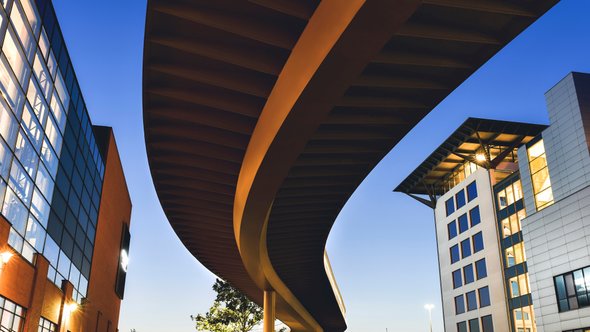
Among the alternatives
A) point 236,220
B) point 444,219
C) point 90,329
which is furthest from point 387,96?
point 444,219

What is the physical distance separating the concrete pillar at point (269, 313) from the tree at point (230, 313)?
23380 mm

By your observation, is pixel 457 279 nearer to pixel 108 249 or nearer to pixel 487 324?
pixel 487 324

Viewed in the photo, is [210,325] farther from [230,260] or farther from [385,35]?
[385,35]

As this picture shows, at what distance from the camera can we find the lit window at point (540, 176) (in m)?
40.0

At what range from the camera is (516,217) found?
50.8 metres

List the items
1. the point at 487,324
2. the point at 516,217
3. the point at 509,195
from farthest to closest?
the point at 487,324
the point at 509,195
the point at 516,217

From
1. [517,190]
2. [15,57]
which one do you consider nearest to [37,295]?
[15,57]

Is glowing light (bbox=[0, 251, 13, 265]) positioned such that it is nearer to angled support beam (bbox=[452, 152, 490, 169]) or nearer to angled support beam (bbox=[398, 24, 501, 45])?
angled support beam (bbox=[398, 24, 501, 45])

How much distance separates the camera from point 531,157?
41906 millimetres

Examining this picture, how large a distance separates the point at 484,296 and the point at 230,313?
25.6 metres

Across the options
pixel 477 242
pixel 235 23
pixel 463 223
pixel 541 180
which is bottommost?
pixel 235 23

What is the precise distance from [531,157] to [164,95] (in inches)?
1458

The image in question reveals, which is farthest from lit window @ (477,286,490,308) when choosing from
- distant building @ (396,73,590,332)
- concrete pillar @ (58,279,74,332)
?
concrete pillar @ (58,279,74,332)

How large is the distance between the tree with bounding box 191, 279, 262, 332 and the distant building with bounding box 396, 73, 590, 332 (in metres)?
22.4
